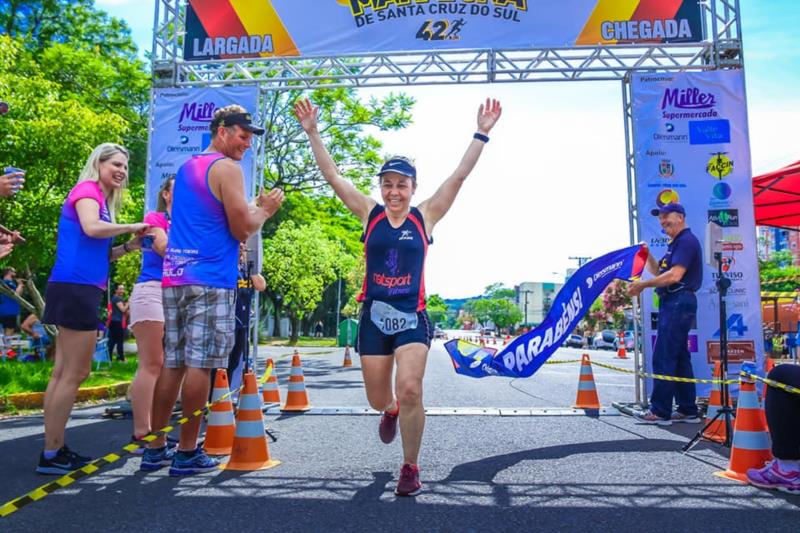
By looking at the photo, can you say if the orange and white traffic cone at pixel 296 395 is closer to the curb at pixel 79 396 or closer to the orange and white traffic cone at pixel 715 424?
the curb at pixel 79 396

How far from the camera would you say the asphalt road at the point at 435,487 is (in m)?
3.11

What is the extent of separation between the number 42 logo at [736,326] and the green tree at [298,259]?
27.8 meters

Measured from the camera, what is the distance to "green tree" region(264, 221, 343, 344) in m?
34.1

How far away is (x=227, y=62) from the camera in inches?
330

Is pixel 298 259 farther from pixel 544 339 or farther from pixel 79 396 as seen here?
pixel 544 339

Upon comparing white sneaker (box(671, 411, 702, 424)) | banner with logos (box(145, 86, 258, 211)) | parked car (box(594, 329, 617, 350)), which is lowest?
parked car (box(594, 329, 617, 350))

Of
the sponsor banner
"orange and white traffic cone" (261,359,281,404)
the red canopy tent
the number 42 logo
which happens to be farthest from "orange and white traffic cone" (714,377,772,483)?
the red canopy tent

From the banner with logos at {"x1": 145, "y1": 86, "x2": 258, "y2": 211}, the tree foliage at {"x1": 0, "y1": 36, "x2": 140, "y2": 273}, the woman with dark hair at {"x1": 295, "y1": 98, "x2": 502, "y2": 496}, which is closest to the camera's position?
the woman with dark hair at {"x1": 295, "y1": 98, "x2": 502, "y2": 496}

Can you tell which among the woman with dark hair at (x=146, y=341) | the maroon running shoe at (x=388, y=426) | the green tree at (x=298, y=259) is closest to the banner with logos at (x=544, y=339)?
the maroon running shoe at (x=388, y=426)

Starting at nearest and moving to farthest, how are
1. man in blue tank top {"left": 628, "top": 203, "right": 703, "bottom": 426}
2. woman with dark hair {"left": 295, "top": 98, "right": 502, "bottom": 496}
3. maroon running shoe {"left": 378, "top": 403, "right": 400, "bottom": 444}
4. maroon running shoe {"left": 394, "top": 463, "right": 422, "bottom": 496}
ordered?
1. maroon running shoe {"left": 394, "top": 463, "right": 422, "bottom": 496}
2. woman with dark hair {"left": 295, "top": 98, "right": 502, "bottom": 496}
3. maroon running shoe {"left": 378, "top": 403, "right": 400, "bottom": 444}
4. man in blue tank top {"left": 628, "top": 203, "right": 703, "bottom": 426}

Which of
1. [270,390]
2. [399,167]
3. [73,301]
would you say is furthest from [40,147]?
[399,167]

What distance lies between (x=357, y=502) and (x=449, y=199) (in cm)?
205

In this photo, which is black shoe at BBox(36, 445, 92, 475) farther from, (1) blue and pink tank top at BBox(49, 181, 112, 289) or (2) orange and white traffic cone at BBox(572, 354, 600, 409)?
(2) orange and white traffic cone at BBox(572, 354, 600, 409)

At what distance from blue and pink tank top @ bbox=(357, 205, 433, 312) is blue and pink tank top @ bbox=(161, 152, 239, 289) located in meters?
0.92
